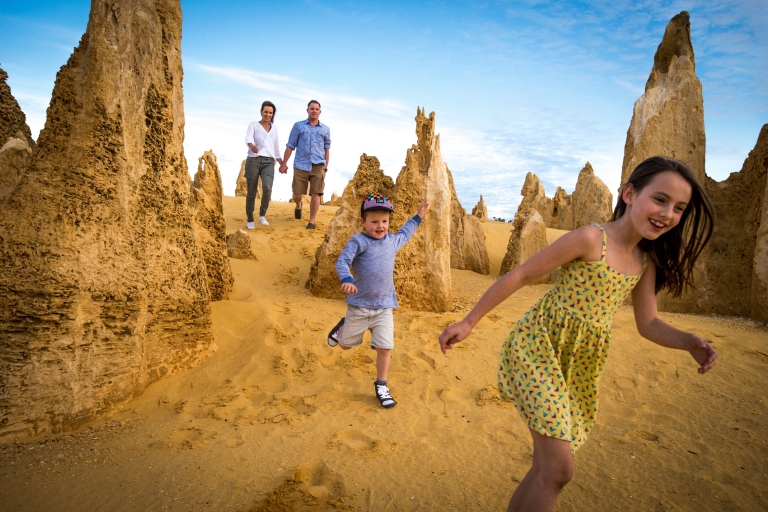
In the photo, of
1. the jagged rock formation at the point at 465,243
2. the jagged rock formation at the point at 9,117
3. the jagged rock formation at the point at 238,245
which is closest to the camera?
the jagged rock formation at the point at 9,117

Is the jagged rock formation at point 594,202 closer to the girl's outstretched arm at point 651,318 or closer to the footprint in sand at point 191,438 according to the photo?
the girl's outstretched arm at point 651,318

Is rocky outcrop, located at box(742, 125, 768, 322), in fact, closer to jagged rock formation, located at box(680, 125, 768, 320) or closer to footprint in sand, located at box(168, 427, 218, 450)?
jagged rock formation, located at box(680, 125, 768, 320)

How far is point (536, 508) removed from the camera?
1865 mm

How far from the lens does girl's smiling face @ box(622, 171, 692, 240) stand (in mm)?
2027

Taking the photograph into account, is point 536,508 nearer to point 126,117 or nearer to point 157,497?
point 157,497

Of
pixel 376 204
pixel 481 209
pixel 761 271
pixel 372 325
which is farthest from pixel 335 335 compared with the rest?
pixel 481 209

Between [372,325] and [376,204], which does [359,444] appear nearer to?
[372,325]

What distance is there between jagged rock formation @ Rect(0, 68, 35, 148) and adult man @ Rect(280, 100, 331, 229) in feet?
11.9

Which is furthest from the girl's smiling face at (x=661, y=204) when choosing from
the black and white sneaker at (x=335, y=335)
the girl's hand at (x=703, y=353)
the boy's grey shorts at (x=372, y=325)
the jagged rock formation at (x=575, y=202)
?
the jagged rock formation at (x=575, y=202)

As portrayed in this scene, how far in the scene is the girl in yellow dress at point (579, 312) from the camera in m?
1.95

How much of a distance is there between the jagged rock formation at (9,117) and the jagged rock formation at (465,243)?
7.45 m

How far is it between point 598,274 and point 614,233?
21cm

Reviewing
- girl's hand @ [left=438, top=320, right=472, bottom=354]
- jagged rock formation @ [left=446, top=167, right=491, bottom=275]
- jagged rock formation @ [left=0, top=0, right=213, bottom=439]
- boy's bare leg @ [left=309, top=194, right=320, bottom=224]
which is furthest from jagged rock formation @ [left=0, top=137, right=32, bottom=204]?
jagged rock formation @ [left=446, top=167, right=491, bottom=275]

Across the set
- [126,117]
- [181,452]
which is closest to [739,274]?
[181,452]
